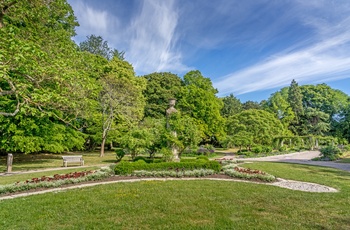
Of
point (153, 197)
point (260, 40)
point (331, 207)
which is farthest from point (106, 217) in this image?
point (260, 40)

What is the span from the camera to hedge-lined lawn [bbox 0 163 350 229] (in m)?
4.29

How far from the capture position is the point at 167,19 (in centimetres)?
1111

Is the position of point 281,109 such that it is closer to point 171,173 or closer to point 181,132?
point 181,132

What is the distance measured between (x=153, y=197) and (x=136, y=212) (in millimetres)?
1216

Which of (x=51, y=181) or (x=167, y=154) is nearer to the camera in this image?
(x=51, y=181)

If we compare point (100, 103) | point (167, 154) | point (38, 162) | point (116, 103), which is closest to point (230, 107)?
point (116, 103)

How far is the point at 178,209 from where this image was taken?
201 inches

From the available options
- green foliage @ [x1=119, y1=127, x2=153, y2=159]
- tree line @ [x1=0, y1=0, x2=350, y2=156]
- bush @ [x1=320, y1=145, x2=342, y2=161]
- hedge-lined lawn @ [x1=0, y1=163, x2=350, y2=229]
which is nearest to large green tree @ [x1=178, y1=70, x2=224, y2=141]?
tree line @ [x1=0, y1=0, x2=350, y2=156]

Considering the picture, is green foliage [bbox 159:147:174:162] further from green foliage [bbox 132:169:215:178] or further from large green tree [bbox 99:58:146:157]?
large green tree [bbox 99:58:146:157]

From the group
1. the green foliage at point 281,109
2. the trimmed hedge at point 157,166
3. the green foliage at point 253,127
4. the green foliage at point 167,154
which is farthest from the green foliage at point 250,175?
the green foliage at point 281,109

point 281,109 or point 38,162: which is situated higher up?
point 281,109

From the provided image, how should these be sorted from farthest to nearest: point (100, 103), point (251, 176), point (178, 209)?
point (100, 103) < point (251, 176) < point (178, 209)

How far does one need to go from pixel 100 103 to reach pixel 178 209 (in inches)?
729

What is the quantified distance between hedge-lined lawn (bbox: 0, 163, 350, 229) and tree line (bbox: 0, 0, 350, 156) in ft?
8.22
